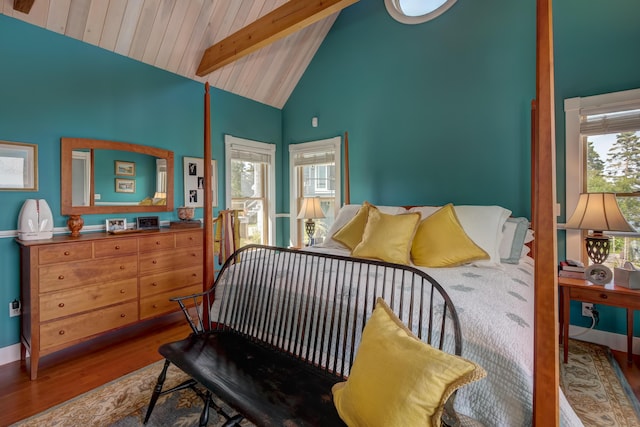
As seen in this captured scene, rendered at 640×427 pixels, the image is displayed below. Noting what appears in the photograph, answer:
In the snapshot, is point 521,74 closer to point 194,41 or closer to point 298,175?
point 298,175

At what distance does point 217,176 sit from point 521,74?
353 cm

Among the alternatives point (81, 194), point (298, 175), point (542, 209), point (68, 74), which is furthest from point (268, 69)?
point (542, 209)

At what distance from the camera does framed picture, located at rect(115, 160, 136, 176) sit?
3.05m

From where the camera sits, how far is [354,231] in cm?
274

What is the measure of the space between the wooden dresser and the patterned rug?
2.10 ft

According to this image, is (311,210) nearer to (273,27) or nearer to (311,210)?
(311,210)

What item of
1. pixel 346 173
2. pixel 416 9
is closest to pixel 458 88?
pixel 416 9

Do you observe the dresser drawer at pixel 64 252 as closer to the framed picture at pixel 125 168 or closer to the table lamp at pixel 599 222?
the framed picture at pixel 125 168

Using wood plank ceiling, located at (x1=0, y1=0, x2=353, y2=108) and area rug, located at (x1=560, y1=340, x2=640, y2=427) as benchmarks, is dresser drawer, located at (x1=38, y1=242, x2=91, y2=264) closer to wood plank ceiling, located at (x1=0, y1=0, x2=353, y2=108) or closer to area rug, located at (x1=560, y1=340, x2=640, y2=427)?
wood plank ceiling, located at (x1=0, y1=0, x2=353, y2=108)

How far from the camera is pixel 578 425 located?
1.01 metres

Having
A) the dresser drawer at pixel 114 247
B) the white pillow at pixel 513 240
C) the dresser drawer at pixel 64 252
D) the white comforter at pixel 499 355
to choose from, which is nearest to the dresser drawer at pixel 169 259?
the dresser drawer at pixel 114 247

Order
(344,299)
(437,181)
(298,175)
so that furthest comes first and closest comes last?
(298,175) < (437,181) < (344,299)

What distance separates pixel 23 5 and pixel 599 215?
14.8 ft

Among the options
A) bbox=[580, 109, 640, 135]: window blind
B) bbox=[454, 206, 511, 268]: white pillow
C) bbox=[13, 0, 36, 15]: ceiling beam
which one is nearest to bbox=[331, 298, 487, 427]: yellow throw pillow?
bbox=[454, 206, 511, 268]: white pillow
